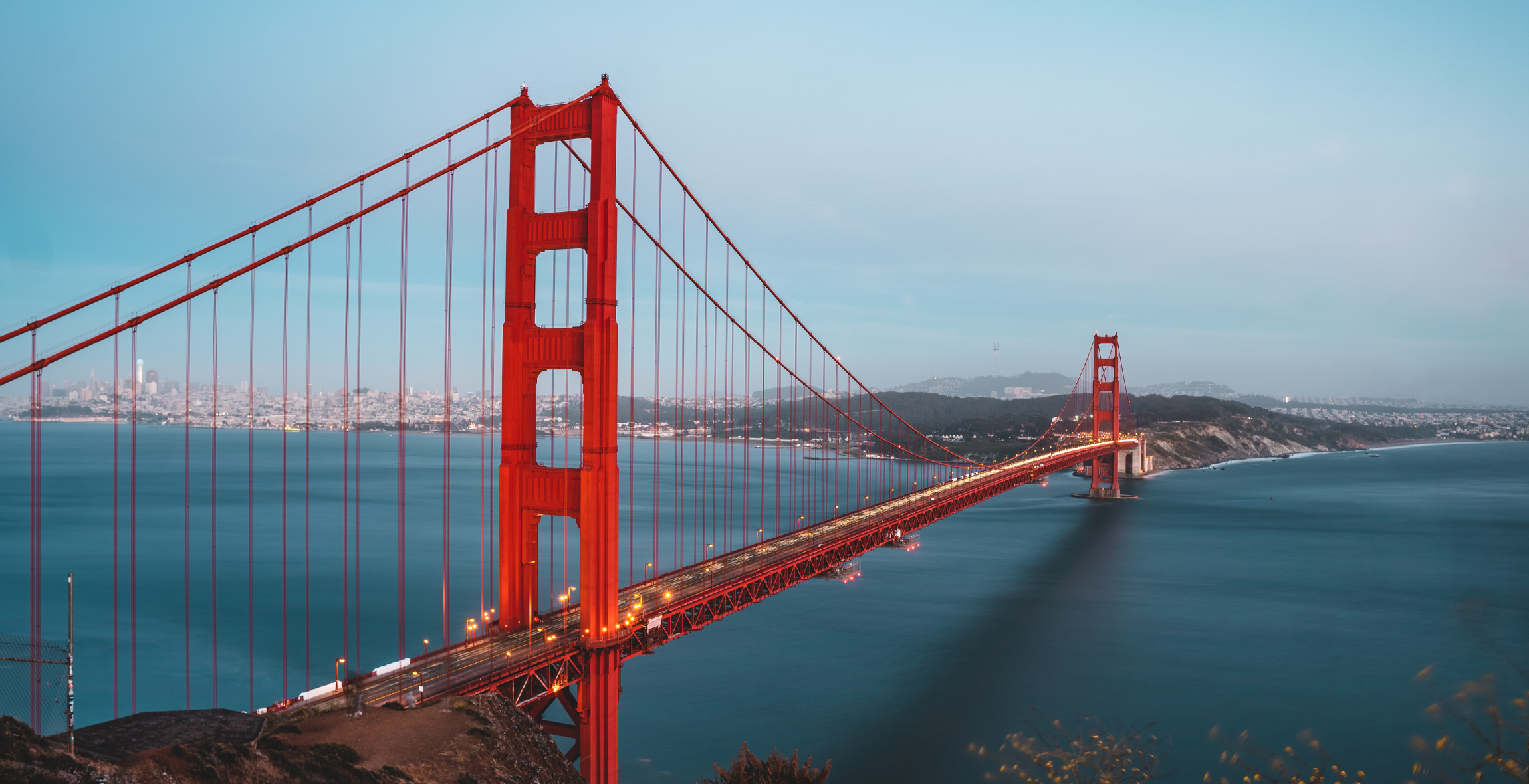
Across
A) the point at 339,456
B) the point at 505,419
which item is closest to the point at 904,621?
the point at 505,419

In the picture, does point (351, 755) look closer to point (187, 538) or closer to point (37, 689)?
point (37, 689)

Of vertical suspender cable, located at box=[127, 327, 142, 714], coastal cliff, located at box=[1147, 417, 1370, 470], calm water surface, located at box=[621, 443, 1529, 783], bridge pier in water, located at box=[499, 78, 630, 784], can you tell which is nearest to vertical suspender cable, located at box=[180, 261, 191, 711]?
vertical suspender cable, located at box=[127, 327, 142, 714]

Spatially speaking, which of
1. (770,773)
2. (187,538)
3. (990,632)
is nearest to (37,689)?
(770,773)

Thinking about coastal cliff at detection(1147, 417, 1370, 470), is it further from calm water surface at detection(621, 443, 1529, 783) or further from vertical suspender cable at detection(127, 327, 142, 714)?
vertical suspender cable at detection(127, 327, 142, 714)

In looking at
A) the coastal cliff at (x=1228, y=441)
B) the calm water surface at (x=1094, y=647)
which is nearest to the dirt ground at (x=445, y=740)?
the calm water surface at (x=1094, y=647)

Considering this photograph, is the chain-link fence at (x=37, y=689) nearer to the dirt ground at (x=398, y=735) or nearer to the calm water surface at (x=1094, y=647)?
the dirt ground at (x=398, y=735)
